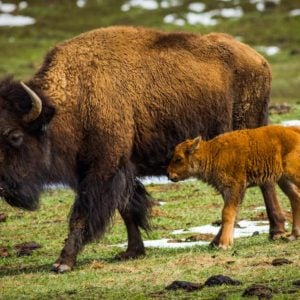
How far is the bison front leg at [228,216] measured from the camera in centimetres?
1341

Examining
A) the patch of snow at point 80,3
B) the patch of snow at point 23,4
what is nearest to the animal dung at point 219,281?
the patch of snow at point 23,4

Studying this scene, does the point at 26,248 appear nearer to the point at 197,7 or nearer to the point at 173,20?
the point at 173,20

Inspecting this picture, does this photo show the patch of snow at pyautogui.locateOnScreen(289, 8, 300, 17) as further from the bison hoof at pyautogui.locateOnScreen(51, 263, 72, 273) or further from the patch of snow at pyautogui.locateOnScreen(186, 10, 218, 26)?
the bison hoof at pyautogui.locateOnScreen(51, 263, 72, 273)

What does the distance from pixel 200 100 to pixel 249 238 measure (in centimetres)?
217

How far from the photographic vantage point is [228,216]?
1361 cm

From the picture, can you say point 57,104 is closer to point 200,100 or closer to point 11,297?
point 200,100

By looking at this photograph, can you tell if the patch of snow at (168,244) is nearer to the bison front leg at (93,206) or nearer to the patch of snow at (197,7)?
the bison front leg at (93,206)

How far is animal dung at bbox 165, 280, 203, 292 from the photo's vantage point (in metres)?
10.5

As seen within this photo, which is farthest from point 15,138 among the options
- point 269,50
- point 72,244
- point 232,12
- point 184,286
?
point 232,12

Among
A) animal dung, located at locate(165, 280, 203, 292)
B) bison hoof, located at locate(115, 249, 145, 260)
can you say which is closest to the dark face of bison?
bison hoof, located at locate(115, 249, 145, 260)

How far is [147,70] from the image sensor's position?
14359 mm

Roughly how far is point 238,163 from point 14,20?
2793 inches

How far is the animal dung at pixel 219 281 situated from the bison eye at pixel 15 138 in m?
3.61

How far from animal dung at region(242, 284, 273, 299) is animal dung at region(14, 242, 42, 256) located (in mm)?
5571
